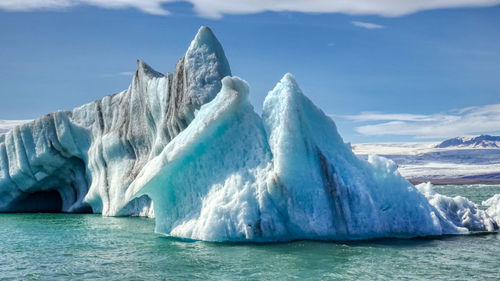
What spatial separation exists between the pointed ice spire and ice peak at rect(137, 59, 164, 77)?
407 cm

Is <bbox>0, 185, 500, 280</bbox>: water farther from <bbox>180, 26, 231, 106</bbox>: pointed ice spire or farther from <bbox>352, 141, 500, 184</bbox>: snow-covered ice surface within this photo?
<bbox>352, 141, 500, 184</bbox>: snow-covered ice surface

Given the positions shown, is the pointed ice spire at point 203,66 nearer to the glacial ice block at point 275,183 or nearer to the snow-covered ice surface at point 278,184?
the snow-covered ice surface at point 278,184

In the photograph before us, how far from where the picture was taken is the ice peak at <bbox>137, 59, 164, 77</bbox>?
848 inches

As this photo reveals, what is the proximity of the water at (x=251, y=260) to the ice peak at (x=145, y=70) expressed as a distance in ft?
35.1

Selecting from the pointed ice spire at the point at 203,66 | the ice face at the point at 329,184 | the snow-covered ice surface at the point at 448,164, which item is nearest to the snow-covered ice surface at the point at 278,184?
the ice face at the point at 329,184

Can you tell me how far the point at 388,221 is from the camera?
36.4 feet

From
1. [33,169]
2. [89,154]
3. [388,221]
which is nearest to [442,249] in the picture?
[388,221]

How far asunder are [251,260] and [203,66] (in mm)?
10178

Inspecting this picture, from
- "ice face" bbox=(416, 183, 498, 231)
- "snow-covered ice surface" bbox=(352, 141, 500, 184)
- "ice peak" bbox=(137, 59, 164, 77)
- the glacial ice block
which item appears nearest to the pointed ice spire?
"ice peak" bbox=(137, 59, 164, 77)

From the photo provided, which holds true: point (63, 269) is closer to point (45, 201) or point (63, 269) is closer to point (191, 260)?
point (191, 260)

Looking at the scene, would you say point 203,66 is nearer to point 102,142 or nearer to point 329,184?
point 102,142

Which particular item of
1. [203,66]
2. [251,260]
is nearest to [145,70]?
[203,66]

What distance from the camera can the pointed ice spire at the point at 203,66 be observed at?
17.5m

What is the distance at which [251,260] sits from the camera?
28.7 ft
